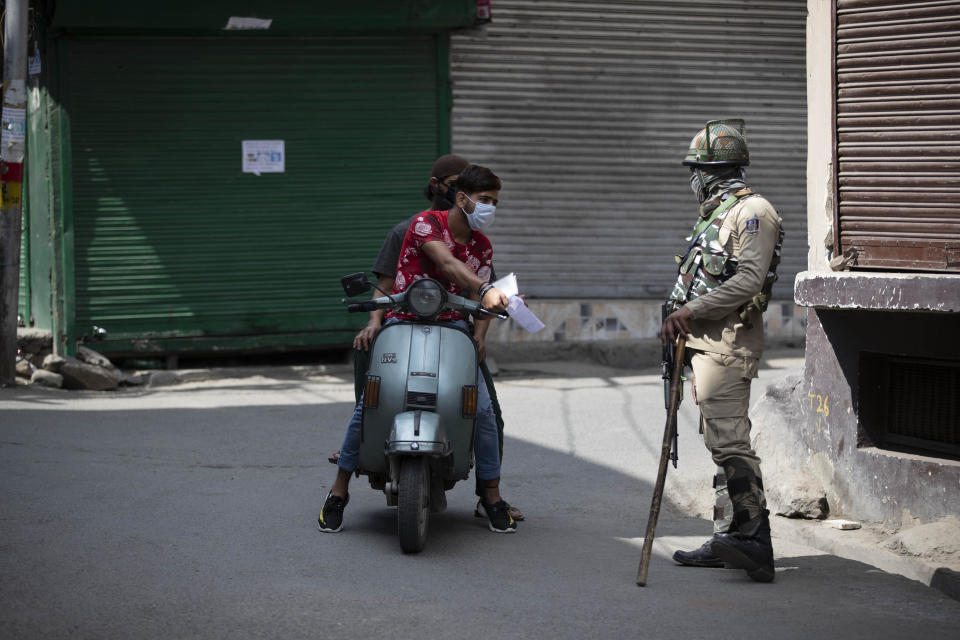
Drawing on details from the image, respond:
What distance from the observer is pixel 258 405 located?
379 inches

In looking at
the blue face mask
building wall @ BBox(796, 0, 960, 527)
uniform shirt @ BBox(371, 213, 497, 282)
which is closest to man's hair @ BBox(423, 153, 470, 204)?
uniform shirt @ BBox(371, 213, 497, 282)

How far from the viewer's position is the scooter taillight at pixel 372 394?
17.2 feet

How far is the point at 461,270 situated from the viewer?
5309mm

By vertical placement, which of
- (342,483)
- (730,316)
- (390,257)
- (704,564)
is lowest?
(704,564)

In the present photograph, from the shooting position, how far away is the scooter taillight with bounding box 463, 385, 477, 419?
17.3 feet

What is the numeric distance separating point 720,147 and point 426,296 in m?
1.46

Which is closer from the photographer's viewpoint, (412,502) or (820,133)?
(412,502)

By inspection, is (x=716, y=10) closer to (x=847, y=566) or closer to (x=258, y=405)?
(x=258, y=405)

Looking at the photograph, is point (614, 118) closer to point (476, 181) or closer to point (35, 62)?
point (35, 62)

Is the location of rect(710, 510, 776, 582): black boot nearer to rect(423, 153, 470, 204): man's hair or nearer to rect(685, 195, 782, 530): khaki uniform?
rect(685, 195, 782, 530): khaki uniform

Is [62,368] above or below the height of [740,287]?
below

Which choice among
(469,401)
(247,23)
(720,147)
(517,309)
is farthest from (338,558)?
(247,23)

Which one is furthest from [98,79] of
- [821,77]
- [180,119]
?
[821,77]

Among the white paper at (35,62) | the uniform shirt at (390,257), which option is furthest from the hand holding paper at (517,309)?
the white paper at (35,62)
